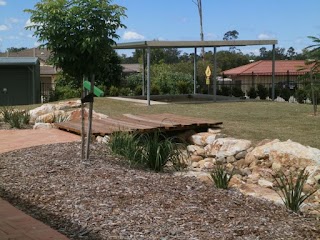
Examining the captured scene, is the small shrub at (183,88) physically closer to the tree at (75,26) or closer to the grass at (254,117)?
the grass at (254,117)

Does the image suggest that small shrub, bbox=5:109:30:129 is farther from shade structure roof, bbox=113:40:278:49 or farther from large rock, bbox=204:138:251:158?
shade structure roof, bbox=113:40:278:49

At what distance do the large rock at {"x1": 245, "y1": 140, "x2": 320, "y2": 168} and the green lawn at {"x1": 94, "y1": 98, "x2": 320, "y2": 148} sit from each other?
975 mm

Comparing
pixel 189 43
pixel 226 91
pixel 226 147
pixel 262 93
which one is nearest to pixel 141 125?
pixel 226 147

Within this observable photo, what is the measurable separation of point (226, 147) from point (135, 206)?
5.35 m

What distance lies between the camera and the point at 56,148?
8.74 m

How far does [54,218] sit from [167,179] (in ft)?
6.75

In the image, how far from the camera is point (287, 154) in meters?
8.96

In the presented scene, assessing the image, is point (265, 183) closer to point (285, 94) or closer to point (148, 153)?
point (148, 153)

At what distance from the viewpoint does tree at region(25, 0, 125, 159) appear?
22.9ft

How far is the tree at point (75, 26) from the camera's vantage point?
6.98 m

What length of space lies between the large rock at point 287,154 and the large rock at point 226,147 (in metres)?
0.38

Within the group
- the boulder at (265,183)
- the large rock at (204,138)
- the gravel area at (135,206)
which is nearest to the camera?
the gravel area at (135,206)

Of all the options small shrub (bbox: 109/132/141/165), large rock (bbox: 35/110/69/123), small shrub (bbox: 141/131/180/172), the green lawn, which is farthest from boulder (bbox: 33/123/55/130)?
small shrub (bbox: 141/131/180/172)

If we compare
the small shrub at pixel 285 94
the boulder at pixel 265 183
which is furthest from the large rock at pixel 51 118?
the small shrub at pixel 285 94
